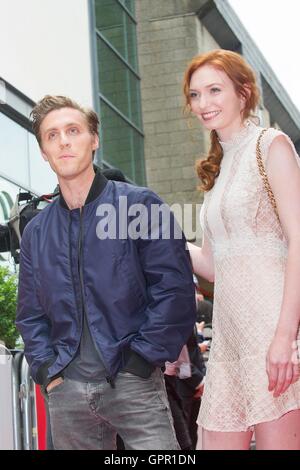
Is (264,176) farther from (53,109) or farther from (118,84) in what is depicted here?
(118,84)

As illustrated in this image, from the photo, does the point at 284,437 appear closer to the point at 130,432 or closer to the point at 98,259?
the point at 130,432

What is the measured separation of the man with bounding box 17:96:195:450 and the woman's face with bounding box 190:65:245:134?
0.36m

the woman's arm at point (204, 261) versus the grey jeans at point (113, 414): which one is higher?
the woman's arm at point (204, 261)

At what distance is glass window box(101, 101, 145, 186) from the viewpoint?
1733 centimetres

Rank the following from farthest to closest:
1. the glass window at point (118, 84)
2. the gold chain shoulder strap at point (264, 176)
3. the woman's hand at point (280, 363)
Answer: the glass window at point (118, 84) < the gold chain shoulder strap at point (264, 176) < the woman's hand at point (280, 363)

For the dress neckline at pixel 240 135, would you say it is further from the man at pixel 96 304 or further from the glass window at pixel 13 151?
the glass window at pixel 13 151

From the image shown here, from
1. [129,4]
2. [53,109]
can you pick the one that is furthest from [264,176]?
[129,4]

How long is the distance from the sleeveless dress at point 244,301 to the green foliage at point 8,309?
374cm

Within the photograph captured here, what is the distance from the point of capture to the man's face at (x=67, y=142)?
2.98 meters

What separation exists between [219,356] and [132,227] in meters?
0.58

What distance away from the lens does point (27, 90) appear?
1176 cm

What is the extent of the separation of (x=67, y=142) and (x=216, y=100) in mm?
572

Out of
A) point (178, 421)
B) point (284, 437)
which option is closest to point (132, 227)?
point (284, 437)

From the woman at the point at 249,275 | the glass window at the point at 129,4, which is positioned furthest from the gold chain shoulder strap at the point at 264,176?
the glass window at the point at 129,4
